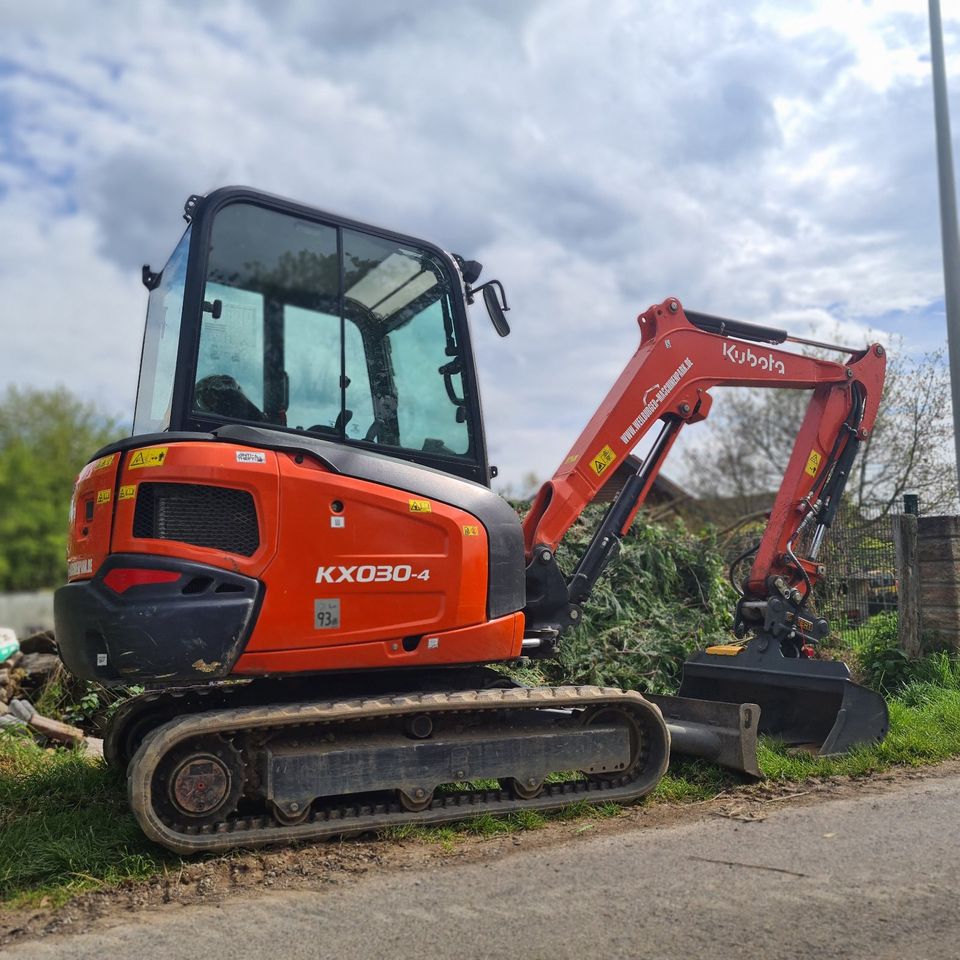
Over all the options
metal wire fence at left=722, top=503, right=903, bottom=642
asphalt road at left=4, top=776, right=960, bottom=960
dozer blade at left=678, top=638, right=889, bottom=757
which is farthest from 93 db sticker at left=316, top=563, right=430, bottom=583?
metal wire fence at left=722, top=503, right=903, bottom=642

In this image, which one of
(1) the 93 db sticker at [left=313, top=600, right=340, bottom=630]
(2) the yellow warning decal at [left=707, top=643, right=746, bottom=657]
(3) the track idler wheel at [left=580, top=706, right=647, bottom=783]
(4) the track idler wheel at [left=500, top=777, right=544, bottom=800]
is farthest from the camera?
(2) the yellow warning decal at [left=707, top=643, right=746, bottom=657]

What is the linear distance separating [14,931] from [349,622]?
1828mm

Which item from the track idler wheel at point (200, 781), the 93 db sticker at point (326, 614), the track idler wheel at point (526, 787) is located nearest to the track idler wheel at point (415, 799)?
the track idler wheel at point (526, 787)

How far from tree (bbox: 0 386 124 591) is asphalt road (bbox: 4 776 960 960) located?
33.4m

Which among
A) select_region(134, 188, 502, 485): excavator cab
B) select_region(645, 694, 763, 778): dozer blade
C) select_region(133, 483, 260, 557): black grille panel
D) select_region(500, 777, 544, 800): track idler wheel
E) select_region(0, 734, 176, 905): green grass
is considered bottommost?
select_region(0, 734, 176, 905): green grass

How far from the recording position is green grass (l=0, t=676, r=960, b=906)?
406 centimetres

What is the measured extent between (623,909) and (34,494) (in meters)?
36.3

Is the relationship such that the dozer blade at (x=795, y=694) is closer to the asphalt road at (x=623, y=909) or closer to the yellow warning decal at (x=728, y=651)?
the yellow warning decal at (x=728, y=651)

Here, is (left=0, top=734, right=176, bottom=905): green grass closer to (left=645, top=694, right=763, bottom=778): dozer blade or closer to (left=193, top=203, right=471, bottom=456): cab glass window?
(left=193, top=203, right=471, bottom=456): cab glass window

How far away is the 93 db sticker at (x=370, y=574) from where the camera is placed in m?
4.43

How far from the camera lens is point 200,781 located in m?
4.26

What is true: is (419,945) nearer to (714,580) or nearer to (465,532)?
(465,532)

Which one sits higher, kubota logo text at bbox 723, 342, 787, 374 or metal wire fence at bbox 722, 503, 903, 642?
kubota logo text at bbox 723, 342, 787, 374

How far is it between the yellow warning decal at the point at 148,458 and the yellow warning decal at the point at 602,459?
2.78m
